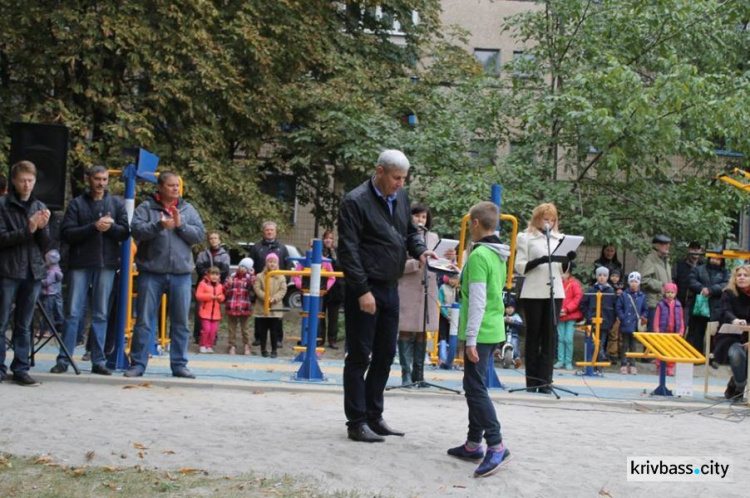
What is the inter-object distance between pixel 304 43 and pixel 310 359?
12205 mm

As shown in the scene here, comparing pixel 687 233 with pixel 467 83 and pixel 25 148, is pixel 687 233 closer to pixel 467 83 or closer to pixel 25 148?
pixel 467 83

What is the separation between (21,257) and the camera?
972 cm

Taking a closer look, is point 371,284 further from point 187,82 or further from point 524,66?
point 187,82

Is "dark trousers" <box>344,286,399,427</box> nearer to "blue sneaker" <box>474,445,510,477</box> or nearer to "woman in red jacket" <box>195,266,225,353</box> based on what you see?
"blue sneaker" <box>474,445,510,477</box>

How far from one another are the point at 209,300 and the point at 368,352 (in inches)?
319

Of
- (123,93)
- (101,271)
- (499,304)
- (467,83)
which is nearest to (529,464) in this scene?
(499,304)

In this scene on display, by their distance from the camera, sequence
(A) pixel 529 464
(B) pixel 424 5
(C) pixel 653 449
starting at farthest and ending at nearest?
(B) pixel 424 5 < (C) pixel 653 449 < (A) pixel 529 464

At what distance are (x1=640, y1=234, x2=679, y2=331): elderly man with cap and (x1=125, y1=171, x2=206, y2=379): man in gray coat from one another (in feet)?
27.0

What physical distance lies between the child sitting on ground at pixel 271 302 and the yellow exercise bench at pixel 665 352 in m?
5.38

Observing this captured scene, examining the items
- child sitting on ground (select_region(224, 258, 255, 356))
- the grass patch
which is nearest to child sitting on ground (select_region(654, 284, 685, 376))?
child sitting on ground (select_region(224, 258, 255, 356))

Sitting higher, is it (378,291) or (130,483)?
(378,291)

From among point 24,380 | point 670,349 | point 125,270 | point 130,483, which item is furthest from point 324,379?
point 130,483

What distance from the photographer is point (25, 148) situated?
10.9 metres

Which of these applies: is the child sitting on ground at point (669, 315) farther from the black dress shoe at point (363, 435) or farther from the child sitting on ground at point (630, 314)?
the black dress shoe at point (363, 435)
